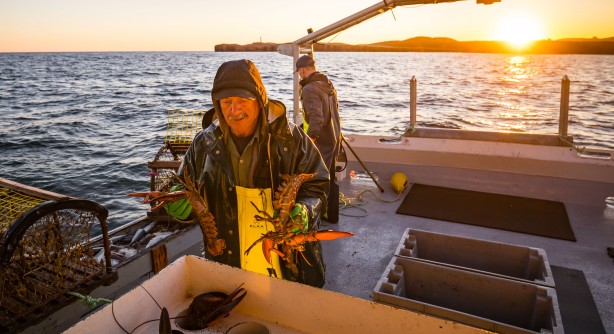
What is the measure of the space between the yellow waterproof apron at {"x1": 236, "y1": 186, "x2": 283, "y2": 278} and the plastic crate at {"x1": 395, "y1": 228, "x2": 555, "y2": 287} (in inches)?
73.9

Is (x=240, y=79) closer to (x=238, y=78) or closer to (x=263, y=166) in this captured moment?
(x=238, y=78)

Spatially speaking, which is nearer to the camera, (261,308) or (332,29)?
(261,308)

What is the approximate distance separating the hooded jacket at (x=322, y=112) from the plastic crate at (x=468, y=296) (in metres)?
2.18

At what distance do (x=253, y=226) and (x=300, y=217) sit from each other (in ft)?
1.89

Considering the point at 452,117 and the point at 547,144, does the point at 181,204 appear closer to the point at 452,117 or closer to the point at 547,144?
the point at 547,144

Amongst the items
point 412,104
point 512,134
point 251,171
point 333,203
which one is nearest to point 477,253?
point 333,203

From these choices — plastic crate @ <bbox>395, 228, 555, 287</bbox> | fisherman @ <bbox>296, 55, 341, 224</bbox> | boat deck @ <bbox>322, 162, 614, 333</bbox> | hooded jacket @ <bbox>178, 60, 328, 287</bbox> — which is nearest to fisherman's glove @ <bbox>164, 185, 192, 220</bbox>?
hooded jacket @ <bbox>178, 60, 328, 287</bbox>

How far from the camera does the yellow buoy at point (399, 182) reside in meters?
7.93

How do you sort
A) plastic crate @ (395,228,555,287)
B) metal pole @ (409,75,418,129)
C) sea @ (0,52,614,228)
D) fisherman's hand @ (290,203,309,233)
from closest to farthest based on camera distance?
fisherman's hand @ (290,203,309,233) → plastic crate @ (395,228,555,287) → metal pole @ (409,75,418,129) → sea @ (0,52,614,228)

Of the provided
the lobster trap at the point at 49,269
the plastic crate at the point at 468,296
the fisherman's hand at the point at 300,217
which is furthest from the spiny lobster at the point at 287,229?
the lobster trap at the point at 49,269

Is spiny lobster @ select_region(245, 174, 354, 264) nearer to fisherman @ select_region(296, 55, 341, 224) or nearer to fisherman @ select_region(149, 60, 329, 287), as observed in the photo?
fisherman @ select_region(149, 60, 329, 287)

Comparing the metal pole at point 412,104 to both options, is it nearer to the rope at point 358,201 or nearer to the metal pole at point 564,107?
the rope at point 358,201

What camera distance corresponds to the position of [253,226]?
285cm

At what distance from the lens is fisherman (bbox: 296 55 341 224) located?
18.5 feet
